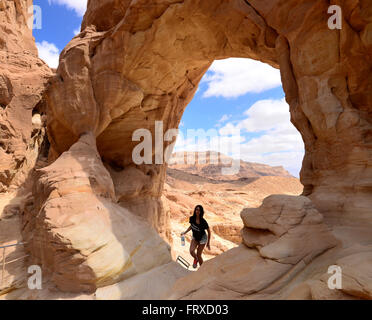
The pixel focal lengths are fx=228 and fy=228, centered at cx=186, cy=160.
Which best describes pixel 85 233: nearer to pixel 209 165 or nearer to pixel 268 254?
pixel 268 254

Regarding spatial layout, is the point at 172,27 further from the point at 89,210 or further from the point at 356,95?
the point at 89,210

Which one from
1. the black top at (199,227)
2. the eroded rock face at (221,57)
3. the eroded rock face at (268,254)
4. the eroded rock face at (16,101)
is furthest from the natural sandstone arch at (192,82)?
the eroded rock face at (16,101)

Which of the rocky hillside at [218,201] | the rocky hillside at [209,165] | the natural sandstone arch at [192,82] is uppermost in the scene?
the natural sandstone arch at [192,82]

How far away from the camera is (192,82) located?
8.15 m

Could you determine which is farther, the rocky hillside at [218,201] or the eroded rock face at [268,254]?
the rocky hillside at [218,201]

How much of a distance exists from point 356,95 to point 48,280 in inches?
234

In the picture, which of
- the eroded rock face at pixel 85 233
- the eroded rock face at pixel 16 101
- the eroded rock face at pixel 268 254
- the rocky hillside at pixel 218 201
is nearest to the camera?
the eroded rock face at pixel 268 254

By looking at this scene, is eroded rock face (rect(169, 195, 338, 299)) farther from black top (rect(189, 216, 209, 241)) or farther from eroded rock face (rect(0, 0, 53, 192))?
eroded rock face (rect(0, 0, 53, 192))

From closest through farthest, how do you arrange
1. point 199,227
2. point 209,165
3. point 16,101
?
point 199,227
point 16,101
point 209,165

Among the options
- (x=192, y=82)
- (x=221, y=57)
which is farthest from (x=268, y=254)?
(x=192, y=82)

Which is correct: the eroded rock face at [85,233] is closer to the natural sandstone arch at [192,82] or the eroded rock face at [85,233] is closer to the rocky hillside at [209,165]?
the natural sandstone arch at [192,82]

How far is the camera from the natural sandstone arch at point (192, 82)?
350 centimetres

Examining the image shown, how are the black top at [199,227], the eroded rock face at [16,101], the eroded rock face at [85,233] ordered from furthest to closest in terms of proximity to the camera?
1. the eroded rock face at [16,101]
2. the black top at [199,227]
3. the eroded rock face at [85,233]
